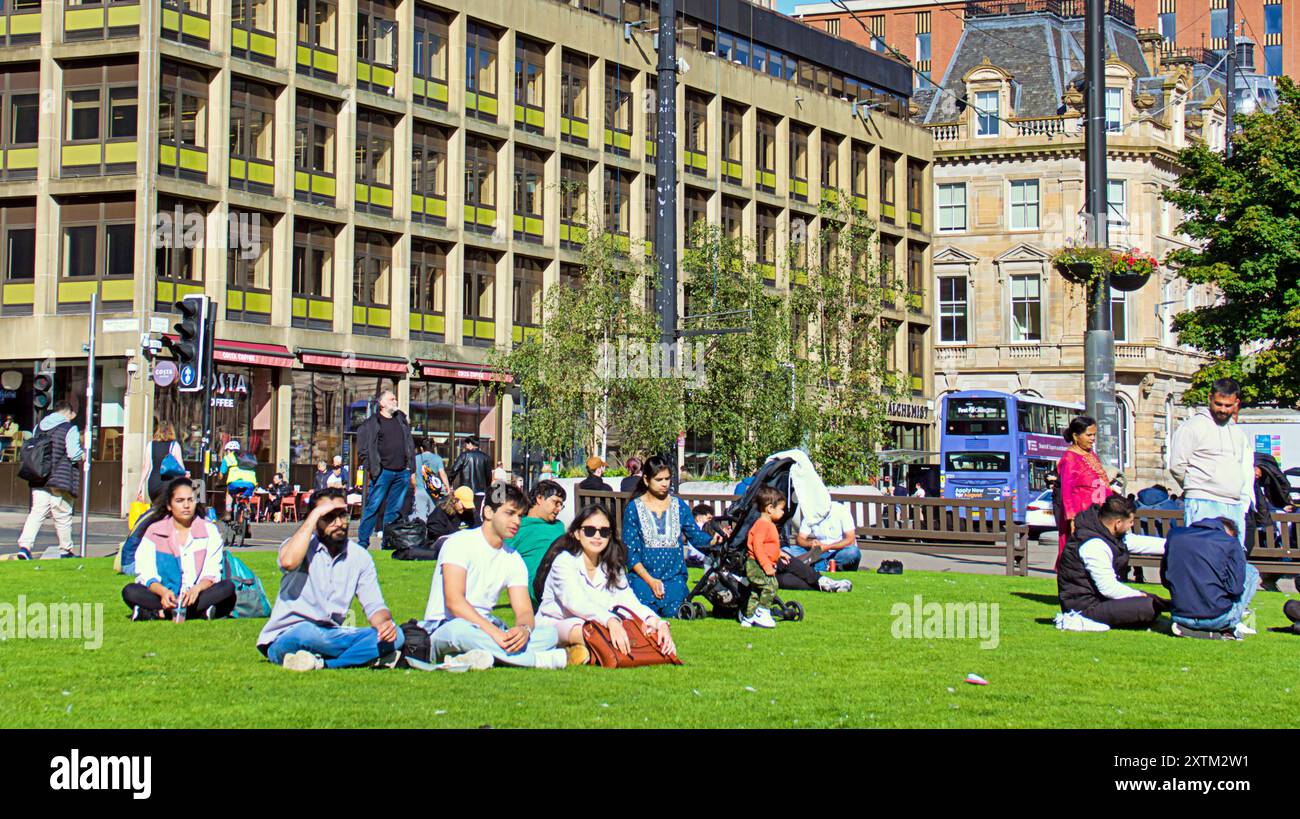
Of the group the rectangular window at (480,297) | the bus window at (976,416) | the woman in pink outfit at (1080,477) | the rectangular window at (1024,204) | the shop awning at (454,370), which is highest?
the rectangular window at (1024,204)

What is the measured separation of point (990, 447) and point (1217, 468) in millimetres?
36540

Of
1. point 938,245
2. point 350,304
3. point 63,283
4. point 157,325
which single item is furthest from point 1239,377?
point 938,245

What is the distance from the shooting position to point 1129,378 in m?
72.8

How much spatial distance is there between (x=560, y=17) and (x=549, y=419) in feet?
55.7

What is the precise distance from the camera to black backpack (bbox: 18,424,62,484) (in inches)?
867

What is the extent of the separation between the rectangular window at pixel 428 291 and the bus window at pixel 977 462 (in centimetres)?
1541

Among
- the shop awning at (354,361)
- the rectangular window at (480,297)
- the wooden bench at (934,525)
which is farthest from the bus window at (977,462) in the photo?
the wooden bench at (934,525)

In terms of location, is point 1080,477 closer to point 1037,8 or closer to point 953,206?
point 953,206

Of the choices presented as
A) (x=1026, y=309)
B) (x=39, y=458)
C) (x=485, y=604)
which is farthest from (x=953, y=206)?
(x=485, y=604)

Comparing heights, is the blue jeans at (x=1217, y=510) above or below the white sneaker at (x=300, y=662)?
above

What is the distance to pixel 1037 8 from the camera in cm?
8094

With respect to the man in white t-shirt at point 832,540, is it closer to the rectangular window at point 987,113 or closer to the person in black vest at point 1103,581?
the person in black vest at point 1103,581

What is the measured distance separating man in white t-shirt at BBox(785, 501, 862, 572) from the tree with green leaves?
22.0 meters

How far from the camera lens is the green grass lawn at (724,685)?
8.73 meters
